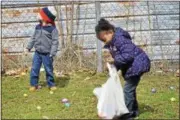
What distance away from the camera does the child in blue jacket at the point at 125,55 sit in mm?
5277

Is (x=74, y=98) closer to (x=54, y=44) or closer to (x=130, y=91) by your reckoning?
(x=54, y=44)

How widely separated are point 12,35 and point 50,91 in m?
2.46

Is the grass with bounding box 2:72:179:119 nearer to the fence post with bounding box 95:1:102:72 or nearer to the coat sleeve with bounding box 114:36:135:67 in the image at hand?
the fence post with bounding box 95:1:102:72

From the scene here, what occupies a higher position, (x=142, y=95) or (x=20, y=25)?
(x=20, y=25)

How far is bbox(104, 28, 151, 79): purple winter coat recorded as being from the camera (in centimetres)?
527

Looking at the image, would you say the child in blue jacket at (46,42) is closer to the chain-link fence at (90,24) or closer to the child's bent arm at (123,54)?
the chain-link fence at (90,24)

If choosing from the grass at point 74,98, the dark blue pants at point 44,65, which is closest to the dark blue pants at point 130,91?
the grass at point 74,98

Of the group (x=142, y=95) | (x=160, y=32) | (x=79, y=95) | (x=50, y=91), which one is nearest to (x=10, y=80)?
(x=50, y=91)

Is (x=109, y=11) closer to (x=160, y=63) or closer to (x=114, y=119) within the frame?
(x=160, y=63)

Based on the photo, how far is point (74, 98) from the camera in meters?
6.64

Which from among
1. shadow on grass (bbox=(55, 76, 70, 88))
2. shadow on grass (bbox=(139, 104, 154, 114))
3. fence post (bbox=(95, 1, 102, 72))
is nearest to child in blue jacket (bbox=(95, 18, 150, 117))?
shadow on grass (bbox=(139, 104, 154, 114))

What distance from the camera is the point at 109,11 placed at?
30.1 ft

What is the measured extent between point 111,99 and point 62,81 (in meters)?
2.94

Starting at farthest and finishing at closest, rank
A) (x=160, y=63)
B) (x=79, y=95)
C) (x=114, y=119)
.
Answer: (x=160, y=63), (x=79, y=95), (x=114, y=119)
